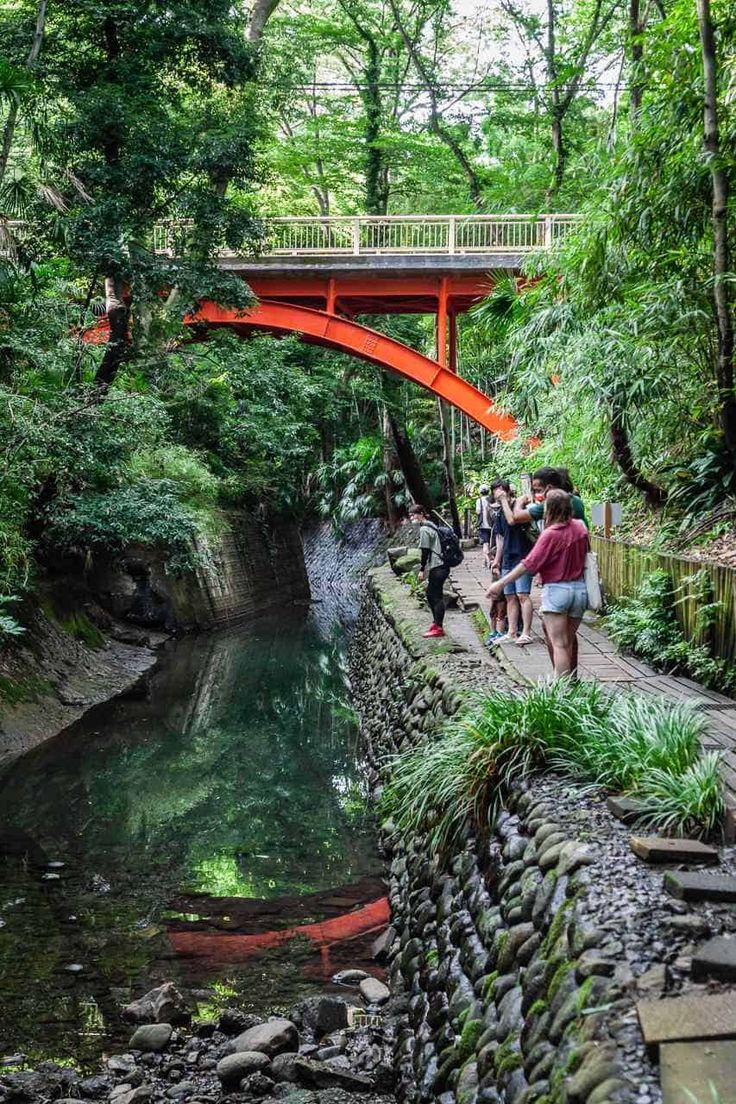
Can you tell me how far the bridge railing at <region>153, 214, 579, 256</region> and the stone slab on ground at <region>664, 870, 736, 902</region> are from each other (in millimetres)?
17015

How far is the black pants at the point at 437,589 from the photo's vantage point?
10.0 meters

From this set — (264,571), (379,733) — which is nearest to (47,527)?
(379,733)

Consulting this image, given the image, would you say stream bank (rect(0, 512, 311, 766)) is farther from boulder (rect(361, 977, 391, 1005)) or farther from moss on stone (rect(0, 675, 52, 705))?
boulder (rect(361, 977, 391, 1005))

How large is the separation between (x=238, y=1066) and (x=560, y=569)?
3.33 meters

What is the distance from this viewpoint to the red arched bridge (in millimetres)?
19875

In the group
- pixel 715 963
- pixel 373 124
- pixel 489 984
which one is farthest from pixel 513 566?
pixel 373 124

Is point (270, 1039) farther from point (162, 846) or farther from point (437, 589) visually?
point (437, 589)

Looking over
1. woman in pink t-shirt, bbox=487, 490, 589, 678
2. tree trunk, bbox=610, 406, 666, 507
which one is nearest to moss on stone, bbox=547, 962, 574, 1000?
woman in pink t-shirt, bbox=487, 490, 589, 678

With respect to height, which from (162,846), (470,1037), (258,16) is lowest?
(162,846)

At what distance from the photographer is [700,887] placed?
11.5ft

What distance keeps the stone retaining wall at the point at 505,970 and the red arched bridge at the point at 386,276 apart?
1451 cm

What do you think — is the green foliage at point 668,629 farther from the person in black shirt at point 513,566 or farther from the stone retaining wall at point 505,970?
the stone retaining wall at point 505,970

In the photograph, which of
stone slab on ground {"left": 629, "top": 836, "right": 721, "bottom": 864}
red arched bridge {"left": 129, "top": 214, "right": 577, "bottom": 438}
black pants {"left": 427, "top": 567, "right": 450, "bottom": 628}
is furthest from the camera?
red arched bridge {"left": 129, "top": 214, "right": 577, "bottom": 438}

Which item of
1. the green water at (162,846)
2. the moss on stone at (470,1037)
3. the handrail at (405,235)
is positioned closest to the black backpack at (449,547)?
the green water at (162,846)
